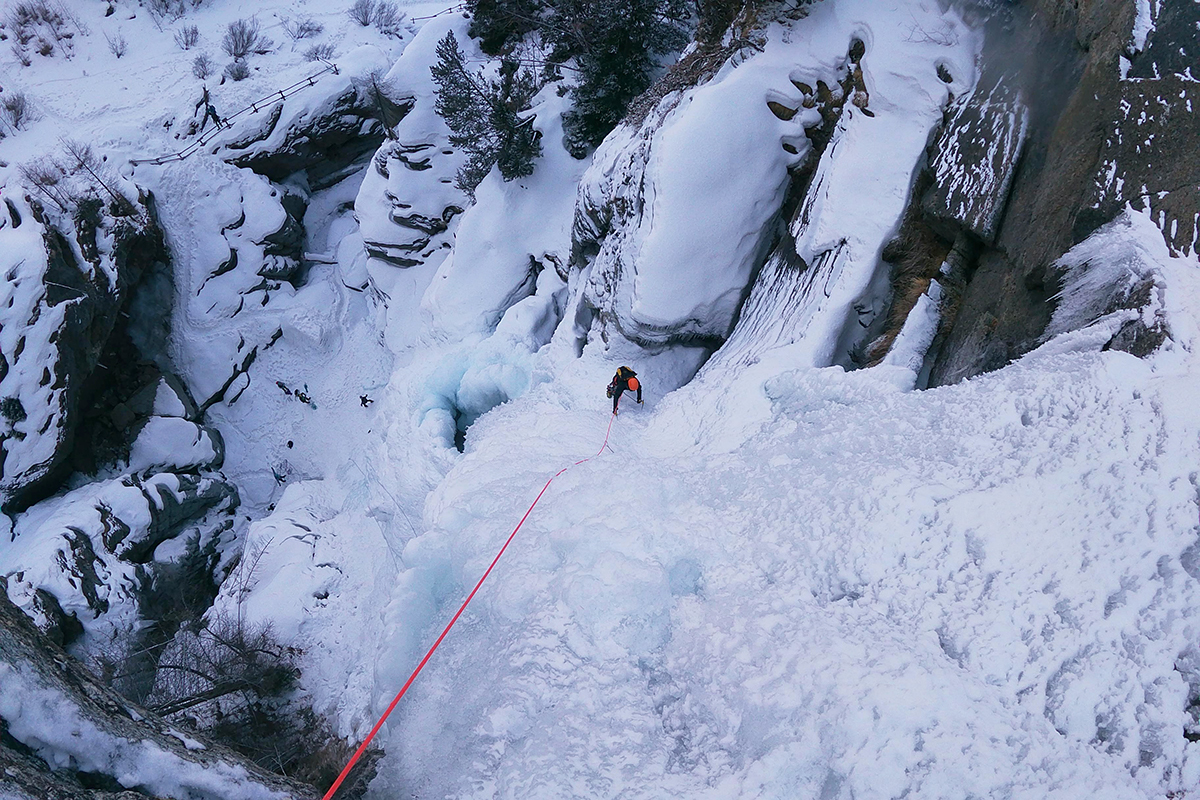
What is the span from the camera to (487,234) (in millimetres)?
13172

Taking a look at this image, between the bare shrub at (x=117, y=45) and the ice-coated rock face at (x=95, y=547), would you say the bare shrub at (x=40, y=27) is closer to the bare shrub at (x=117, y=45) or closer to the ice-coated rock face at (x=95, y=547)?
the bare shrub at (x=117, y=45)

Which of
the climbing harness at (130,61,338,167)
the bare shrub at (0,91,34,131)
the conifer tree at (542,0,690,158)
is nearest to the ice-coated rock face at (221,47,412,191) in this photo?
the climbing harness at (130,61,338,167)

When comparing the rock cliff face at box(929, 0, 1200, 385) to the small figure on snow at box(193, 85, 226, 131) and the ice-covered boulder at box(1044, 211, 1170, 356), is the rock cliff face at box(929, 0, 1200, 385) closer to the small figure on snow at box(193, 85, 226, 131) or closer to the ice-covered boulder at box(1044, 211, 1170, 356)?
the ice-covered boulder at box(1044, 211, 1170, 356)

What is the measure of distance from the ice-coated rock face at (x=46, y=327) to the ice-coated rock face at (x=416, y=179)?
5792 mm

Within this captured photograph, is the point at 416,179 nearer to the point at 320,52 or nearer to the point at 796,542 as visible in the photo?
the point at 320,52

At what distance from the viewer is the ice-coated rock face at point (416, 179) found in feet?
49.3

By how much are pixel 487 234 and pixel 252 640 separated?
28.5 feet

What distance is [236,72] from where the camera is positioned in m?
17.6

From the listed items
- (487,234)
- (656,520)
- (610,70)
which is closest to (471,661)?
(656,520)

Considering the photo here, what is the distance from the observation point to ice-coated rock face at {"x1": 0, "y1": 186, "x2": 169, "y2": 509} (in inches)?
478

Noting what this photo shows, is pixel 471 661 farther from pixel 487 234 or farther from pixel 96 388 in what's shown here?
pixel 96 388

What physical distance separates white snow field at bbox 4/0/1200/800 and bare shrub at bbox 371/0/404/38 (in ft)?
42.4

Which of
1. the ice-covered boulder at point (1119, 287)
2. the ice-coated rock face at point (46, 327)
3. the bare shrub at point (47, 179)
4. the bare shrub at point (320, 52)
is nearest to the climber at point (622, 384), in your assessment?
the ice-covered boulder at point (1119, 287)

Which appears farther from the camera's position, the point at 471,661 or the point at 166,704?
the point at 166,704
